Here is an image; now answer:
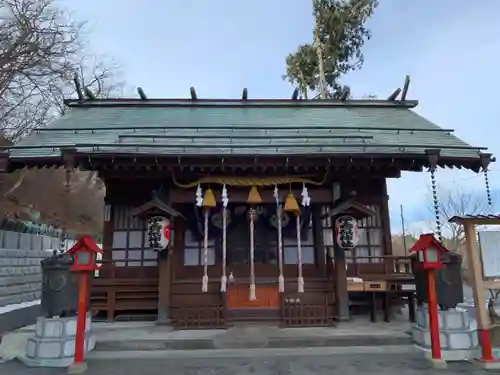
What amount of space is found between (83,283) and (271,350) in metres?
3.29

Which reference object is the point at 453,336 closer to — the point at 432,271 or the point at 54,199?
the point at 432,271

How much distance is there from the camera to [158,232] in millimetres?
7285

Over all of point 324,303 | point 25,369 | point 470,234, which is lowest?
point 25,369

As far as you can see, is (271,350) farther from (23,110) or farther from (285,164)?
(23,110)

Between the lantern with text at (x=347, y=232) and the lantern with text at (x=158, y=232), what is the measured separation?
140 inches

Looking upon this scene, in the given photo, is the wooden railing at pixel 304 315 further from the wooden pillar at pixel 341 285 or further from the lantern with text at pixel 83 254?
the lantern with text at pixel 83 254

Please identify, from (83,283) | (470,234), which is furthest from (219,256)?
(470,234)

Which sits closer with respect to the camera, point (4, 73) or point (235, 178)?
point (235, 178)

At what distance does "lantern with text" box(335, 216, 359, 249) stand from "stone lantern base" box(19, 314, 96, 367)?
5101 millimetres

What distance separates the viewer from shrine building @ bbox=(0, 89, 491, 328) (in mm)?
7305

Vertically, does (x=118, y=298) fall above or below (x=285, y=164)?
below

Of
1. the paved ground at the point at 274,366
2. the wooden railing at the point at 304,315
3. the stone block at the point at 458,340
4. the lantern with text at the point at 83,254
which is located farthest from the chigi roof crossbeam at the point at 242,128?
the paved ground at the point at 274,366

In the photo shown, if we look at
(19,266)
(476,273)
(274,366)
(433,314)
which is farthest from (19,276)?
(476,273)

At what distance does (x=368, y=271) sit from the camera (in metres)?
8.58
